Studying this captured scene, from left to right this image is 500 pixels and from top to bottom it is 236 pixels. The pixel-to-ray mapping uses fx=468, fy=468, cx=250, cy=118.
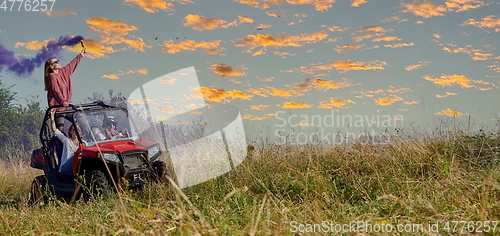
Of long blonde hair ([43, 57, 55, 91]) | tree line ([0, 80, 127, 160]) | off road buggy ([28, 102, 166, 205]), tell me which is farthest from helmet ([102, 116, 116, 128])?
tree line ([0, 80, 127, 160])

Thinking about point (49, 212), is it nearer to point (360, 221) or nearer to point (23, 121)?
point (360, 221)

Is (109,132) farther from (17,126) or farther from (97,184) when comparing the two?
(17,126)

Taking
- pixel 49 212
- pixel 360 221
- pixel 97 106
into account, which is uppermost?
pixel 97 106

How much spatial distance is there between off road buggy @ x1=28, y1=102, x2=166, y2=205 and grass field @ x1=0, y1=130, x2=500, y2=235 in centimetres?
30

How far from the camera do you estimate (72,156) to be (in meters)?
7.87

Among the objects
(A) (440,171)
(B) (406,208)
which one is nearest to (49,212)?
(B) (406,208)

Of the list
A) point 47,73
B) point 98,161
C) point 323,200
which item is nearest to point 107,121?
point 98,161

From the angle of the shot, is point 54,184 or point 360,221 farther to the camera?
point 54,184

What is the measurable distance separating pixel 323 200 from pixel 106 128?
12.6ft

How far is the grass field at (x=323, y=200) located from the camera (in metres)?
4.15

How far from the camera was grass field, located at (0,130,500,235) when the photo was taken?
415 centimetres

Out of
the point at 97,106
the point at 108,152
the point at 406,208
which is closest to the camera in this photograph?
the point at 406,208

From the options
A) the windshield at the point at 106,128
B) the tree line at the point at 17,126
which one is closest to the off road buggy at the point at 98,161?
the windshield at the point at 106,128

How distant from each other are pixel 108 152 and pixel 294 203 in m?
2.96
